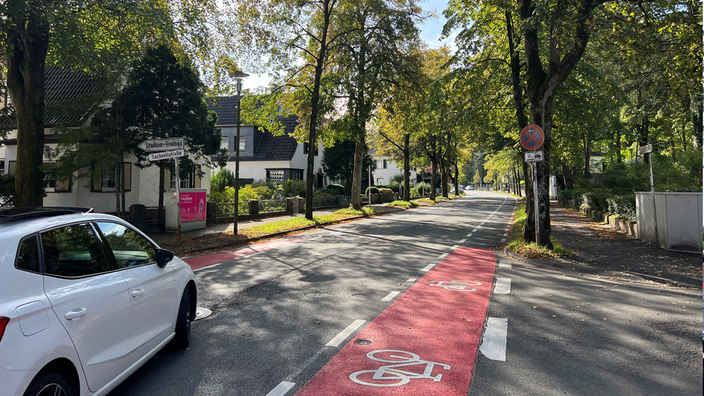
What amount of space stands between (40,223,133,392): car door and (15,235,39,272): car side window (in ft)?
0.21

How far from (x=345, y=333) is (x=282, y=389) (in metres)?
1.54

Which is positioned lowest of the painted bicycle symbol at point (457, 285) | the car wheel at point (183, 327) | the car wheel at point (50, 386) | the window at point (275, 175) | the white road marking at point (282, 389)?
the white road marking at point (282, 389)

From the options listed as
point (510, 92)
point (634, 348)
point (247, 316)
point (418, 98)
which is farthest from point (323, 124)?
point (634, 348)

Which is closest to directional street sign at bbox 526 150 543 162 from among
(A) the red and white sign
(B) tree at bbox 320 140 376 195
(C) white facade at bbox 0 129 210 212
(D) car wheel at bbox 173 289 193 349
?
(D) car wheel at bbox 173 289 193 349

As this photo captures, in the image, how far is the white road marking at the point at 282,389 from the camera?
3.59 metres

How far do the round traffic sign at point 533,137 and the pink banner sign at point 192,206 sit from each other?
11474 mm

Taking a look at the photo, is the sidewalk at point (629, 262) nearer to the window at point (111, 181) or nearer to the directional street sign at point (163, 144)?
the directional street sign at point (163, 144)

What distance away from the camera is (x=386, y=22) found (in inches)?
893

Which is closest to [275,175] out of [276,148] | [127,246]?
[276,148]

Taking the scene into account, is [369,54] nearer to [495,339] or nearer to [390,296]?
[390,296]

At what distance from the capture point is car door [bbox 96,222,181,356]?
3615mm

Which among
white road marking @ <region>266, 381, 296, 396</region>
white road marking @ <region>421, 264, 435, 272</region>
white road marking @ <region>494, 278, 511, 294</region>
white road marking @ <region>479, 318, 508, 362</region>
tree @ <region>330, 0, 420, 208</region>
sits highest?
tree @ <region>330, 0, 420, 208</region>

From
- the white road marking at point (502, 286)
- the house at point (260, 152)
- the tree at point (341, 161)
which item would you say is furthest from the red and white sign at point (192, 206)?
the tree at point (341, 161)

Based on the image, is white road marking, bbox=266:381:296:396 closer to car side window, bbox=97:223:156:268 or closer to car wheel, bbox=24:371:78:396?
car wheel, bbox=24:371:78:396
